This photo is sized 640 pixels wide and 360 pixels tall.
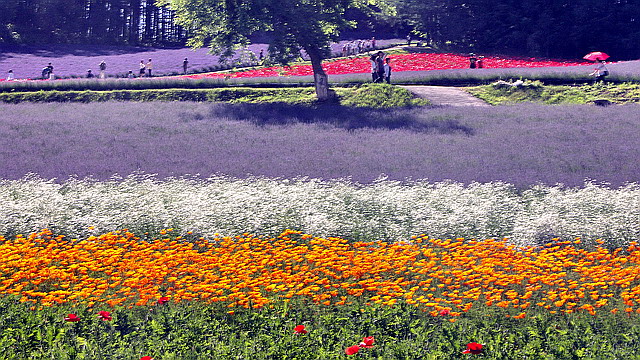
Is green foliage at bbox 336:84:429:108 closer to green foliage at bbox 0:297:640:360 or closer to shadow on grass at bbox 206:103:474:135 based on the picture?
shadow on grass at bbox 206:103:474:135

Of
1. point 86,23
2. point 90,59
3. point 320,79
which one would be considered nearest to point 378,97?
point 320,79

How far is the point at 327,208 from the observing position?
1257 centimetres

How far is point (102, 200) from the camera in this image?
13281mm

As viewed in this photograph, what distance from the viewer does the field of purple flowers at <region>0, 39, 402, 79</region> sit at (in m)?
45.0

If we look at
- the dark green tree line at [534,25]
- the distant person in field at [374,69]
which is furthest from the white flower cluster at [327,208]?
the dark green tree line at [534,25]

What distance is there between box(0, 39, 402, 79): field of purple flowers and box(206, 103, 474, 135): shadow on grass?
1622cm

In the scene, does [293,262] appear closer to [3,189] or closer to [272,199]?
[272,199]

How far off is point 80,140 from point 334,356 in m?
14.0

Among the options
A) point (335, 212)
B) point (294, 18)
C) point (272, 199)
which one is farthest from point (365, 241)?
point (294, 18)

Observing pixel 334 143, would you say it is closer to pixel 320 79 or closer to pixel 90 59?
pixel 320 79

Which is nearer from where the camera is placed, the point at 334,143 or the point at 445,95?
the point at 334,143

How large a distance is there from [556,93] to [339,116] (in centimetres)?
999

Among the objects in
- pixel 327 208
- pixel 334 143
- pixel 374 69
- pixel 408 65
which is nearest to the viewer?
pixel 327 208

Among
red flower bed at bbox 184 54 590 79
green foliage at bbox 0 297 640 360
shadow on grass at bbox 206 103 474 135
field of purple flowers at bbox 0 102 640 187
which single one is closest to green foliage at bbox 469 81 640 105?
field of purple flowers at bbox 0 102 640 187
